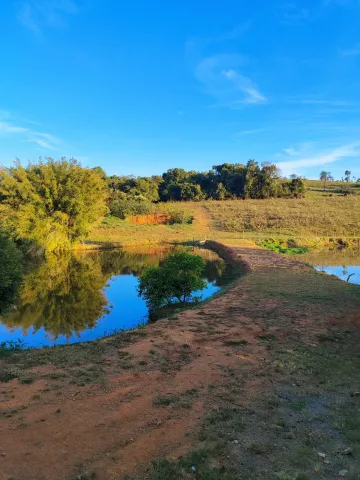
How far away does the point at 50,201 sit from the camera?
29594 millimetres

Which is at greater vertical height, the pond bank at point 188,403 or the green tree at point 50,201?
the green tree at point 50,201

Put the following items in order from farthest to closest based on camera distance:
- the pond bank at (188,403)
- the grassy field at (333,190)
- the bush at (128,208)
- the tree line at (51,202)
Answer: the grassy field at (333,190) < the bush at (128,208) < the tree line at (51,202) < the pond bank at (188,403)

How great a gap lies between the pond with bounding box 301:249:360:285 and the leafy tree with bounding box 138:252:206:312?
11.6 meters

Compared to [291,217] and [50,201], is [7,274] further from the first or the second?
[291,217]

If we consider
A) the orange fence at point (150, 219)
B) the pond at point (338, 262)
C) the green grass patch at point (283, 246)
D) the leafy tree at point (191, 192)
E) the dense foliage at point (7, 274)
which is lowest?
the pond at point (338, 262)

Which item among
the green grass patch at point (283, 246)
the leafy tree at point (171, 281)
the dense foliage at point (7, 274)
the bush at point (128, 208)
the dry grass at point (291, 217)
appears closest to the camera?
the dense foliage at point (7, 274)

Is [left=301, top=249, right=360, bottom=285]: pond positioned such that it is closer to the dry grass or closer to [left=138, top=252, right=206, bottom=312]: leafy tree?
the dry grass

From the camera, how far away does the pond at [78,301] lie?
1172 cm

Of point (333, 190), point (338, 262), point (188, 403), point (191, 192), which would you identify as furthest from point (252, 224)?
point (333, 190)

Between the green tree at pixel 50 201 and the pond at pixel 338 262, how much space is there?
19812 mm

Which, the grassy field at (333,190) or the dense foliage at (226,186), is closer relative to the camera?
the dense foliage at (226,186)

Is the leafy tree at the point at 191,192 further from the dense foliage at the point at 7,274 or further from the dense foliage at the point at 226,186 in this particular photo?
the dense foliage at the point at 7,274

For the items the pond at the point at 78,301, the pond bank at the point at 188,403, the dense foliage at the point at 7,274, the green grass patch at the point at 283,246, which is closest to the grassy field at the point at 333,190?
the green grass patch at the point at 283,246

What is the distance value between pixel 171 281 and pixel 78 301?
4.66 meters
